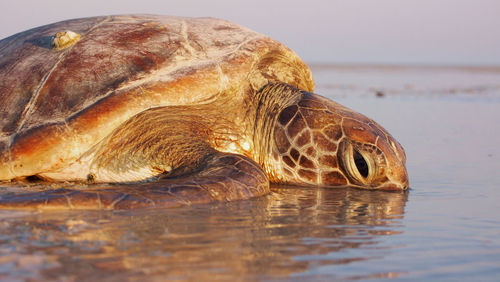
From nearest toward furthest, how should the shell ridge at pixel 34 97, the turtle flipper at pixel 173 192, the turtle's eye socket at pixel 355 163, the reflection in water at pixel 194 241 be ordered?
the reflection in water at pixel 194 241, the turtle flipper at pixel 173 192, the shell ridge at pixel 34 97, the turtle's eye socket at pixel 355 163

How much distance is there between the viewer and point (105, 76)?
477cm

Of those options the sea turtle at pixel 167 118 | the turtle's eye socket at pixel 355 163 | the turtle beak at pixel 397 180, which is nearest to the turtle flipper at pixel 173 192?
the sea turtle at pixel 167 118

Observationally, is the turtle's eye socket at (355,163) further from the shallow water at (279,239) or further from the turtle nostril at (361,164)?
the shallow water at (279,239)

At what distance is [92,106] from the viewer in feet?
14.9

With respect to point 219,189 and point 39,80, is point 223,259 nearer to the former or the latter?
point 219,189

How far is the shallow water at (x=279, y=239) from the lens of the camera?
2.46m

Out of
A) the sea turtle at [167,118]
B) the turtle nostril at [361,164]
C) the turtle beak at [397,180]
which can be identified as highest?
the sea turtle at [167,118]

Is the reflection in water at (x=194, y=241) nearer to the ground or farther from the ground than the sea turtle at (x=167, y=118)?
nearer to the ground

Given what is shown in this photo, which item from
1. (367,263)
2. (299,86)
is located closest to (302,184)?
(299,86)

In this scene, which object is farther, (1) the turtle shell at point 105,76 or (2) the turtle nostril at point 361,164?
(2) the turtle nostril at point 361,164

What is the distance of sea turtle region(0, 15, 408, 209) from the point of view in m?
4.50

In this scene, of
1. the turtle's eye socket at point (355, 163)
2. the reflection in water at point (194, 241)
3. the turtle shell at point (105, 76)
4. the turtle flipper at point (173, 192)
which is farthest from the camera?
the turtle's eye socket at point (355, 163)

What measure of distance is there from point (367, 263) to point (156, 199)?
4.74 ft

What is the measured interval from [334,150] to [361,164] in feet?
0.91
